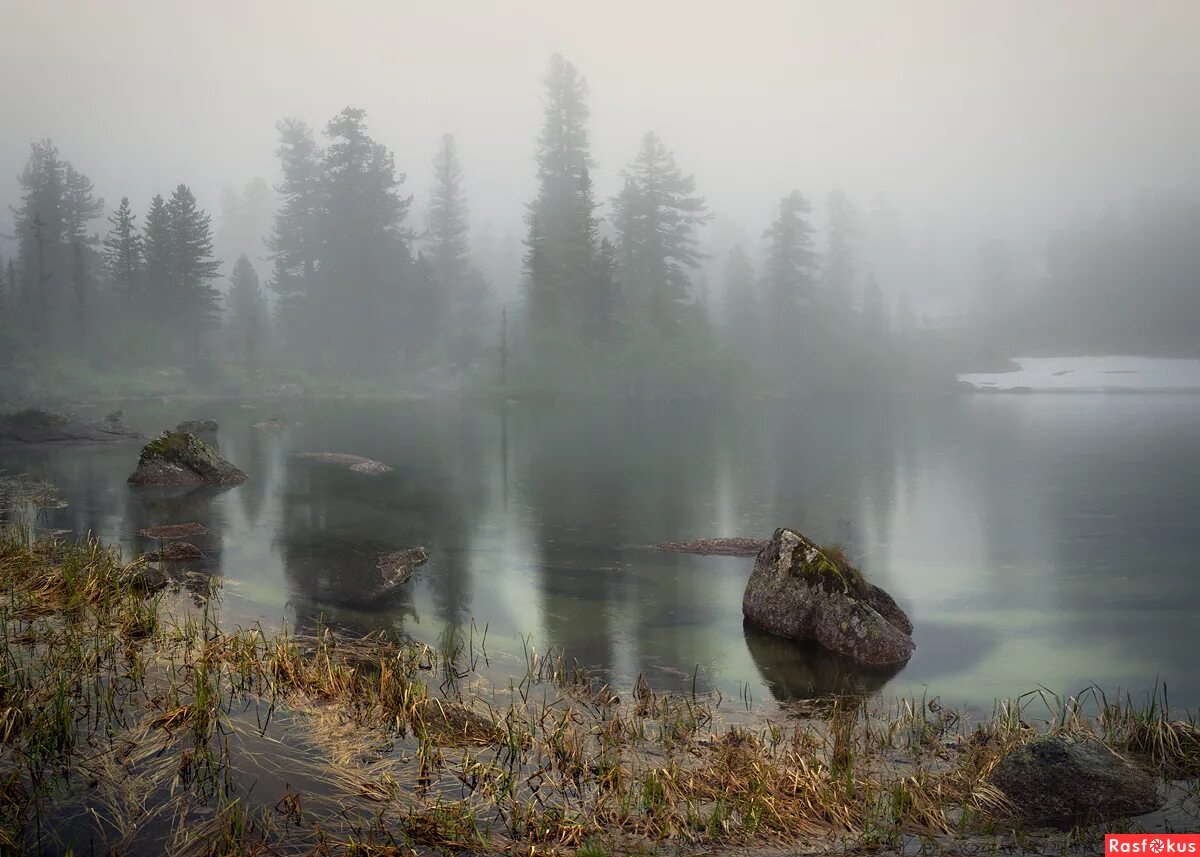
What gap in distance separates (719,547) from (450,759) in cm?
1231

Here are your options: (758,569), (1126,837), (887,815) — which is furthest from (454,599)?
(1126,837)

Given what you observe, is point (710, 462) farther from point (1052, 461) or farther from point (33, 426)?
point (33, 426)

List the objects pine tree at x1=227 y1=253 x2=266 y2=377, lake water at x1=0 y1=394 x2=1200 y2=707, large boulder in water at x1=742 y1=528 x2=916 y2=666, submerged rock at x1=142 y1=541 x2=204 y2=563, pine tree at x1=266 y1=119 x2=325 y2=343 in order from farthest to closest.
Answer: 1. pine tree at x1=266 y1=119 x2=325 y2=343
2. pine tree at x1=227 y1=253 x2=266 y2=377
3. submerged rock at x1=142 y1=541 x2=204 y2=563
4. lake water at x1=0 y1=394 x2=1200 y2=707
5. large boulder in water at x1=742 y1=528 x2=916 y2=666

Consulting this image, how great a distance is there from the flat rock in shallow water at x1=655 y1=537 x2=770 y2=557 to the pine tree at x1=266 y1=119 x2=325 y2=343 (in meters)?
71.8

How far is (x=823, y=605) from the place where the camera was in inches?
500

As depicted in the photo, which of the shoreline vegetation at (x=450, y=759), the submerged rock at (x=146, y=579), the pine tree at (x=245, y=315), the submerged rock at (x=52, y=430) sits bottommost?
the shoreline vegetation at (x=450, y=759)

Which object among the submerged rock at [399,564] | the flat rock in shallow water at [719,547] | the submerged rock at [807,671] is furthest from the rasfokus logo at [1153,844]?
the flat rock in shallow water at [719,547]

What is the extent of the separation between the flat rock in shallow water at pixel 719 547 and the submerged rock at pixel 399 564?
548cm

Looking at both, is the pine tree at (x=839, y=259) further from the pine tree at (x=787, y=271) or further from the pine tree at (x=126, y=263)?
the pine tree at (x=126, y=263)

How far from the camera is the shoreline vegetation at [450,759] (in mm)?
6273

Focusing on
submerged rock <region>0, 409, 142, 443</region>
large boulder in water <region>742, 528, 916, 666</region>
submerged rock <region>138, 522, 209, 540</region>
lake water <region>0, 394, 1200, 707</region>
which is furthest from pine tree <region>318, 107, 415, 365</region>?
large boulder in water <region>742, 528, 916, 666</region>

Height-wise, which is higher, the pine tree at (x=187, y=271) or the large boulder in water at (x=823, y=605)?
the pine tree at (x=187, y=271)

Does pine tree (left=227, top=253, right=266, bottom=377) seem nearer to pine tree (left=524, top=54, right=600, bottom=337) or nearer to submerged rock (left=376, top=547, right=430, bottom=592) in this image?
pine tree (left=524, top=54, right=600, bottom=337)

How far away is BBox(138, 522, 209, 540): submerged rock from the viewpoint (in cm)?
1823
